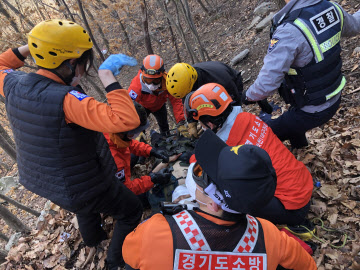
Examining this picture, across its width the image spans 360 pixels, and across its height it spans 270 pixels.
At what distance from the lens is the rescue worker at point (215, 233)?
1.63 metres

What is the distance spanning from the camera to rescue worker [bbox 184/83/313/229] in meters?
2.96

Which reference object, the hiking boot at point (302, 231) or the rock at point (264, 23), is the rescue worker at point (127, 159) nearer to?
the hiking boot at point (302, 231)

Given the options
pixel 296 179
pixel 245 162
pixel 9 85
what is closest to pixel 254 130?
pixel 296 179

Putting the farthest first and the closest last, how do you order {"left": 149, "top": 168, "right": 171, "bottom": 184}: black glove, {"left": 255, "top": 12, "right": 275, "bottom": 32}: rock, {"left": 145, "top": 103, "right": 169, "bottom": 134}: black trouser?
{"left": 255, "top": 12, "right": 275, "bottom": 32}: rock
{"left": 145, "top": 103, "right": 169, "bottom": 134}: black trouser
{"left": 149, "top": 168, "right": 171, "bottom": 184}: black glove

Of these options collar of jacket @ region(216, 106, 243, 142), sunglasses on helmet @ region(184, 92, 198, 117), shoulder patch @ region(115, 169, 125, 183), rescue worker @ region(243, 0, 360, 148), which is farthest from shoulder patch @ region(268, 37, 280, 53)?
shoulder patch @ region(115, 169, 125, 183)

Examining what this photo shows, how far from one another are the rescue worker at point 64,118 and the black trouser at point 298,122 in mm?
2556

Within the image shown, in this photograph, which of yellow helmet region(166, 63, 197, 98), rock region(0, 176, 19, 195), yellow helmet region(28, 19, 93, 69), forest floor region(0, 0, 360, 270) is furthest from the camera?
rock region(0, 176, 19, 195)

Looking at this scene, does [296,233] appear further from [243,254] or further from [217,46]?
[217,46]

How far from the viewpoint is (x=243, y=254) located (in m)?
1.79

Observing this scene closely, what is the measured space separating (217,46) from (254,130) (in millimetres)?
11545

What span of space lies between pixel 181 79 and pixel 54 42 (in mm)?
2503

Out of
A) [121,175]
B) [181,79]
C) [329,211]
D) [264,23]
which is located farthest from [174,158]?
[264,23]

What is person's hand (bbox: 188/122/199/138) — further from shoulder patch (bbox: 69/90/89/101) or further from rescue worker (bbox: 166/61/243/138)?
shoulder patch (bbox: 69/90/89/101)

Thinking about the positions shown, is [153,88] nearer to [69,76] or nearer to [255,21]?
[69,76]
